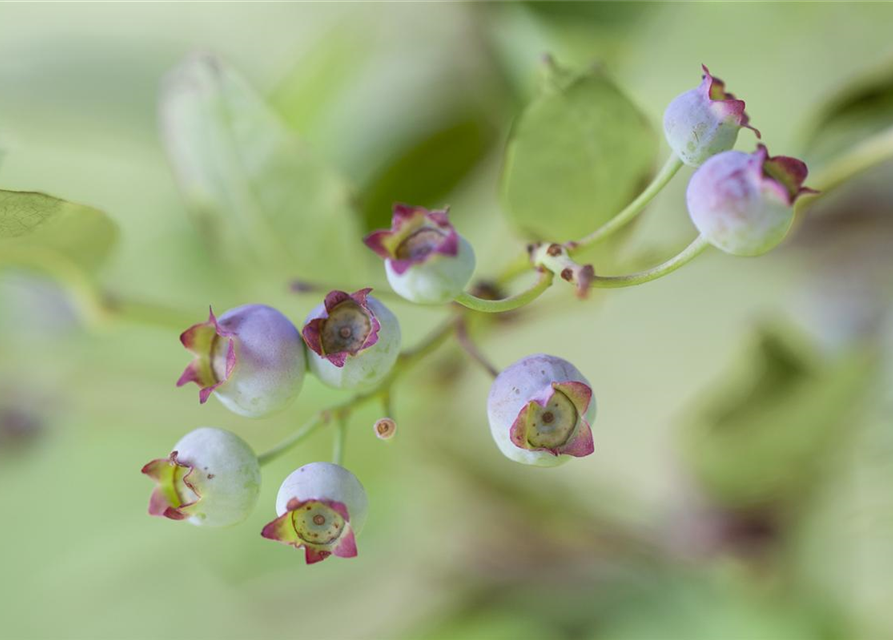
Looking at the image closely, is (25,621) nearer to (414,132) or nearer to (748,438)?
(414,132)

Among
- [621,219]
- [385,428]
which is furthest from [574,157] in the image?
[385,428]

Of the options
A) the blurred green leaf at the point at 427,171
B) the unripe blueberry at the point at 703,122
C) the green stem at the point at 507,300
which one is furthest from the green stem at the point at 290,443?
the blurred green leaf at the point at 427,171

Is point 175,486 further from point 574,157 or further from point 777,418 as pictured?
point 777,418

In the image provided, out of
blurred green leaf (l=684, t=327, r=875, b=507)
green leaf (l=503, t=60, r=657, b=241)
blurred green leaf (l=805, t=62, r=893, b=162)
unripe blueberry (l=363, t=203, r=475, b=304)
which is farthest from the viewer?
blurred green leaf (l=684, t=327, r=875, b=507)

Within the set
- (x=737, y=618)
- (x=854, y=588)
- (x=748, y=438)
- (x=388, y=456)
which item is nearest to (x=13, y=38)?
(x=388, y=456)

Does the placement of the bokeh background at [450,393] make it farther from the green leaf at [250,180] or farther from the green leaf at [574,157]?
the green leaf at [574,157]

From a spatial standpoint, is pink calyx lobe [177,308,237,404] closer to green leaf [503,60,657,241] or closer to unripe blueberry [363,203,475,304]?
unripe blueberry [363,203,475,304]

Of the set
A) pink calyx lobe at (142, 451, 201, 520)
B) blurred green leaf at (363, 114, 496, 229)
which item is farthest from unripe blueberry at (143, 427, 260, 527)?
blurred green leaf at (363, 114, 496, 229)
